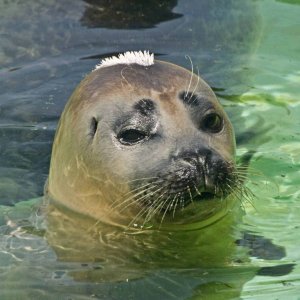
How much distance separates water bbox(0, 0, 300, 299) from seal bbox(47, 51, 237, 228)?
12.2 inches

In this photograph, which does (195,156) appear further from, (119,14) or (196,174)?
(119,14)

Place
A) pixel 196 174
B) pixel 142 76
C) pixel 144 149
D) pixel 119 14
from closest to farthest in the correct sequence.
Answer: pixel 196 174, pixel 144 149, pixel 142 76, pixel 119 14

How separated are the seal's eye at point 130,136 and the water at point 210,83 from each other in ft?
2.09

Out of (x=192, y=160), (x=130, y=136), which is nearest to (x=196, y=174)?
(x=192, y=160)

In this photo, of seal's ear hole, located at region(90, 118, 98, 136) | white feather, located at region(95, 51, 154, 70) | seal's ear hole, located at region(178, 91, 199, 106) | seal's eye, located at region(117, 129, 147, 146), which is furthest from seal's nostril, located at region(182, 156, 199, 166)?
white feather, located at region(95, 51, 154, 70)

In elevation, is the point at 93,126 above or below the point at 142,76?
below

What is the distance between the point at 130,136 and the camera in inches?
202

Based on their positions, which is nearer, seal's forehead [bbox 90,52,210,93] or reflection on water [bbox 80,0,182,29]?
seal's forehead [bbox 90,52,210,93]

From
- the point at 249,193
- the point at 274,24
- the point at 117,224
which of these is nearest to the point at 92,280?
the point at 117,224

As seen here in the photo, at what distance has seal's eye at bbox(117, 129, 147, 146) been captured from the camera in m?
5.11

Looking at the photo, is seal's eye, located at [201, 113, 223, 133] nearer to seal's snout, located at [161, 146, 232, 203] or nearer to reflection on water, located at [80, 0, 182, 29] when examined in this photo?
seal's snout, located at [161, 146, 232, 203]

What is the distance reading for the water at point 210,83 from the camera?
15.4 feet

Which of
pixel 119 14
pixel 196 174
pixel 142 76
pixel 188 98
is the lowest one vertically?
pixel 196 174

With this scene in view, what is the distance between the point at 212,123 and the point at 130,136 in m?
0.43
